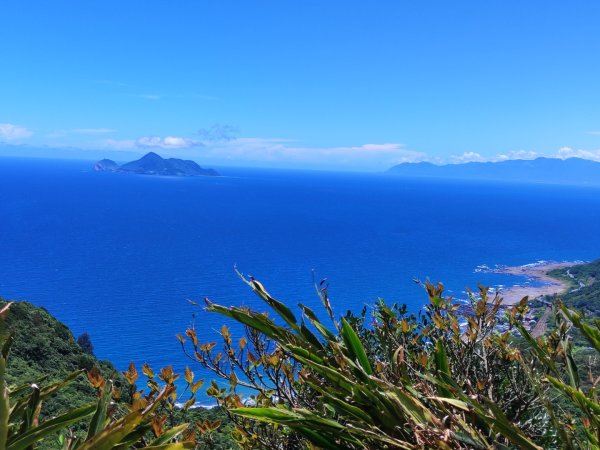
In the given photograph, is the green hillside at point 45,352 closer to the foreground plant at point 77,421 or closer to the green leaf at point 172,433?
the foreground plant at point 77,421

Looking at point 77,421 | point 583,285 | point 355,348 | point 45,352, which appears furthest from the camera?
point 583,285

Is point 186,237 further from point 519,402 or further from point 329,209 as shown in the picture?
point 519,402

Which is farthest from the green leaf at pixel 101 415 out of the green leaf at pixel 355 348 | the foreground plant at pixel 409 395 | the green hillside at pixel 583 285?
the green hillside at pixel 583 285

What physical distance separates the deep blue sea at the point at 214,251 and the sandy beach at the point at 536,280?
9.93 ft

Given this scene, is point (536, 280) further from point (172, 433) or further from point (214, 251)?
point (172, 433)

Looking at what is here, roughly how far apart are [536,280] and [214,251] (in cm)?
4549

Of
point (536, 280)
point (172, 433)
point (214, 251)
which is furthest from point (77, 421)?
point (536, 280)

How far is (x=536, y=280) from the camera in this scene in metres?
67.4

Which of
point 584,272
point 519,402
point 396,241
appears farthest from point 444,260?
point 519,402

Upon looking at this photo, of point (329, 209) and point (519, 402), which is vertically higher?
point (519, 402)

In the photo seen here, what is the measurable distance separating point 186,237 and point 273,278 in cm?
2833

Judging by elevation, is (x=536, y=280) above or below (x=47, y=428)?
below

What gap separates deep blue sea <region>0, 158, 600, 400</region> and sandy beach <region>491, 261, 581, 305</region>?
3.03 m

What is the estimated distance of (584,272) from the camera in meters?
71.4
